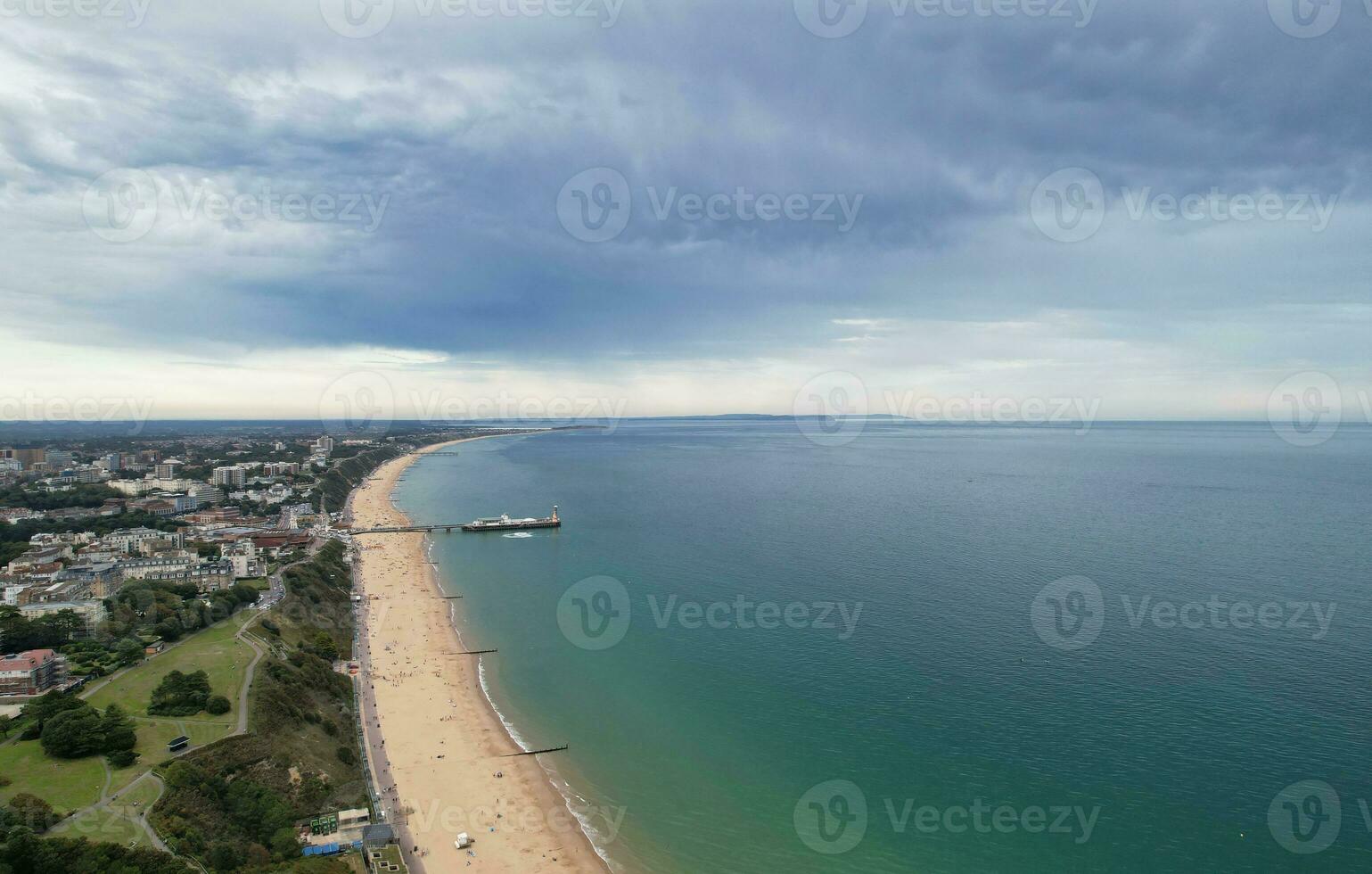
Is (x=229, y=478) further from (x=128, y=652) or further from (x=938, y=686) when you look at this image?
(x=938, y=686)

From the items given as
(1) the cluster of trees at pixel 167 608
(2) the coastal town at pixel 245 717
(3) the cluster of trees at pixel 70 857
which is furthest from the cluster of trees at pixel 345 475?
(3) the cluster of trees at pixel 70 857

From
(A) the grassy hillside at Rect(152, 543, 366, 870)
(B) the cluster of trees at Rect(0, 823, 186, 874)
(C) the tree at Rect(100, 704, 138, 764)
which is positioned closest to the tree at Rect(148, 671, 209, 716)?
(A) the grassy hillside at Rect(152, 543, 366, 870)

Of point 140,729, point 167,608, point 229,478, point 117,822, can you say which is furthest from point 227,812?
point 229,478

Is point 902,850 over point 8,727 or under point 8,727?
under

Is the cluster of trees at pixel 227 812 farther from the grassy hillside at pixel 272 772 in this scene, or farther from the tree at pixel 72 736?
the tree at pixel 72 736

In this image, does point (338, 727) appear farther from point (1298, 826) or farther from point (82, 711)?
point (1298, 826)

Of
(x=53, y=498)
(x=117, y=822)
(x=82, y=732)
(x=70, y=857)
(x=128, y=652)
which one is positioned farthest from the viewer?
(x=53, y=498)

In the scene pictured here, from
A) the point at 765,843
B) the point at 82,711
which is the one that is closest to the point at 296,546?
the point at 82,711
